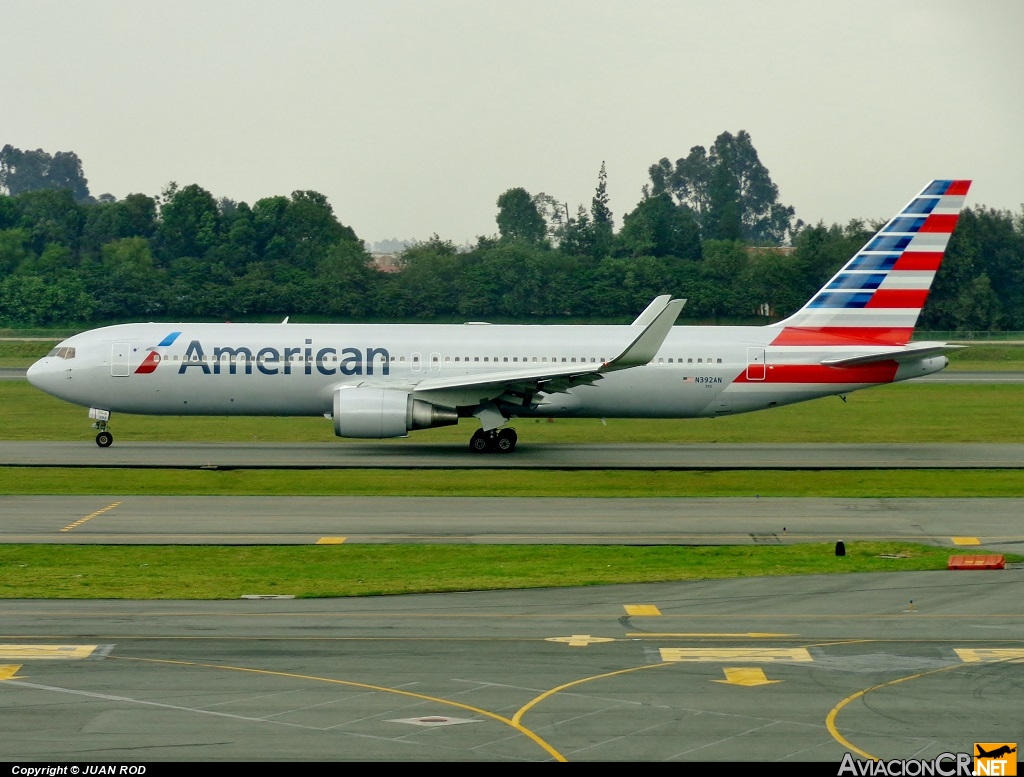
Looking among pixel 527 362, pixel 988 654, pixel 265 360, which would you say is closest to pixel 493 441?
pixel 527 362

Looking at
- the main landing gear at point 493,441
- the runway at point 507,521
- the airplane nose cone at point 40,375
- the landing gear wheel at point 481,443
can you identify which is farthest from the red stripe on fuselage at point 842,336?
the airplane nose cone at point 40,375

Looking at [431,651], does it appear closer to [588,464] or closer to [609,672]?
[609,672]

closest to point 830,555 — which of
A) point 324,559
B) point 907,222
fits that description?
point 324,559

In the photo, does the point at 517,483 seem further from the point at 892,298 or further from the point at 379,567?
the point at 892,298

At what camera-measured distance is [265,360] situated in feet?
141

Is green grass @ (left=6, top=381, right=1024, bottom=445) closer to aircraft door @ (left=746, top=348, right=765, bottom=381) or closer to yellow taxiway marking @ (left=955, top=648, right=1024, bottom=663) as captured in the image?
aircraft door @ (left=746, top=348, right=765, bottom=381)

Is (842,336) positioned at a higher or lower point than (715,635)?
higher

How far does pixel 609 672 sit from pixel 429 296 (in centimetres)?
7908

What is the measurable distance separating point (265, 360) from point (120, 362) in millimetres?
5186

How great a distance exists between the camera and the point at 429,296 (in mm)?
94875

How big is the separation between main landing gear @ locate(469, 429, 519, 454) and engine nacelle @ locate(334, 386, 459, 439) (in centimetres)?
251

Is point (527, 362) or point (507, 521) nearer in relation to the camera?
point (507, 521)

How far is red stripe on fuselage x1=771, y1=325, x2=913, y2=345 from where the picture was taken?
44.9 m

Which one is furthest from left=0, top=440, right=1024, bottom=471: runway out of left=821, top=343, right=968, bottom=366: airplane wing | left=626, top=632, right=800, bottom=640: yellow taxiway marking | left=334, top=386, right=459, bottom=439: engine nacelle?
left=626, top=632, right=800, bottom=640: yellow taxiway marking
